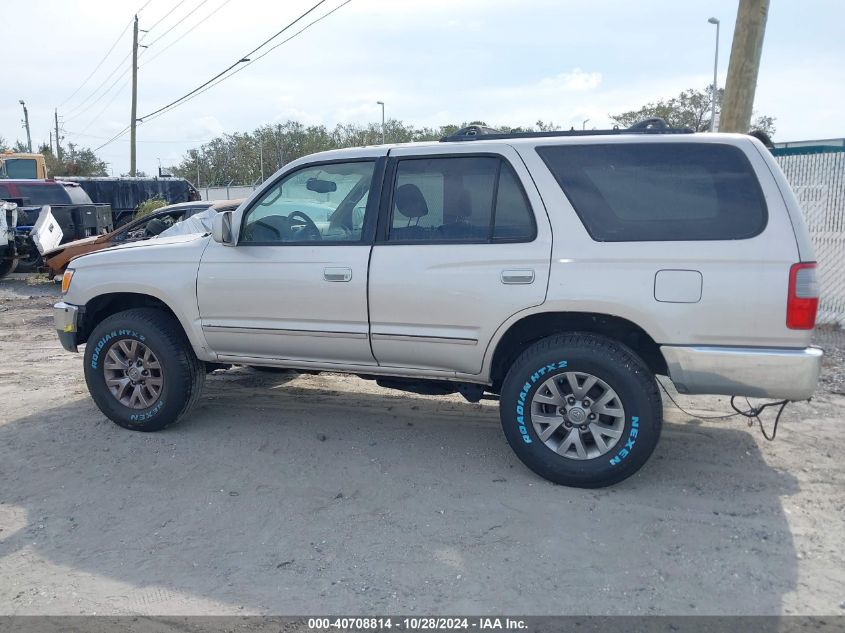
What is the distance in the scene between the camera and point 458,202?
170 inches

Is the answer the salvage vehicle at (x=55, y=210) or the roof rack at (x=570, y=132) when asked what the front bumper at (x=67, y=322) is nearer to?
the roof rack at (x=570, y=132)

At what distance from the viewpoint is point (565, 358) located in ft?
13.1

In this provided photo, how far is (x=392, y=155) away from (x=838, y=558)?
3.29 m

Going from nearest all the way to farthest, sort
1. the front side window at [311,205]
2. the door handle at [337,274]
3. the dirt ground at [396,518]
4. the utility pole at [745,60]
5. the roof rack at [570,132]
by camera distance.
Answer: the dirt ground at [396,518]
the roof rack at [570,132]
the door handle at [337,274]
the front side window at [311,205]
the utility pole at [745,60]

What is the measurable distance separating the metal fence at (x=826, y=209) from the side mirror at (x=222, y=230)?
23.3ft

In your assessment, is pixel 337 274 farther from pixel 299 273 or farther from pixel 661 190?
pixel 661 190

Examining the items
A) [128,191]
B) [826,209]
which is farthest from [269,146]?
[826,209]

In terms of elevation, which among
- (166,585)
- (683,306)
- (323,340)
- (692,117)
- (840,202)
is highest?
(692,117)

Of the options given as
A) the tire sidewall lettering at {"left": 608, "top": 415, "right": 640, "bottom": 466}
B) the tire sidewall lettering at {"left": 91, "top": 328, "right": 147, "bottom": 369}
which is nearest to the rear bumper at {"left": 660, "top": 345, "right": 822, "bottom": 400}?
the tire sidewall lettering at {"left": 608, "top": 415, "right": 640, "bottom": 466}

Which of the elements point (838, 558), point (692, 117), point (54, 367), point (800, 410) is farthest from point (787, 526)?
point (692, 117)

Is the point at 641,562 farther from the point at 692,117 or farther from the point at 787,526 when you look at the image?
the point at 692,117

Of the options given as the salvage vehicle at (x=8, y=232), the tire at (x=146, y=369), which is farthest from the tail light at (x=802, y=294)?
the salvage vehicle at (x=8, y=232)

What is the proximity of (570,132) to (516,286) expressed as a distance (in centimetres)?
105

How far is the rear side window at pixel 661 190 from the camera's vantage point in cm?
374
